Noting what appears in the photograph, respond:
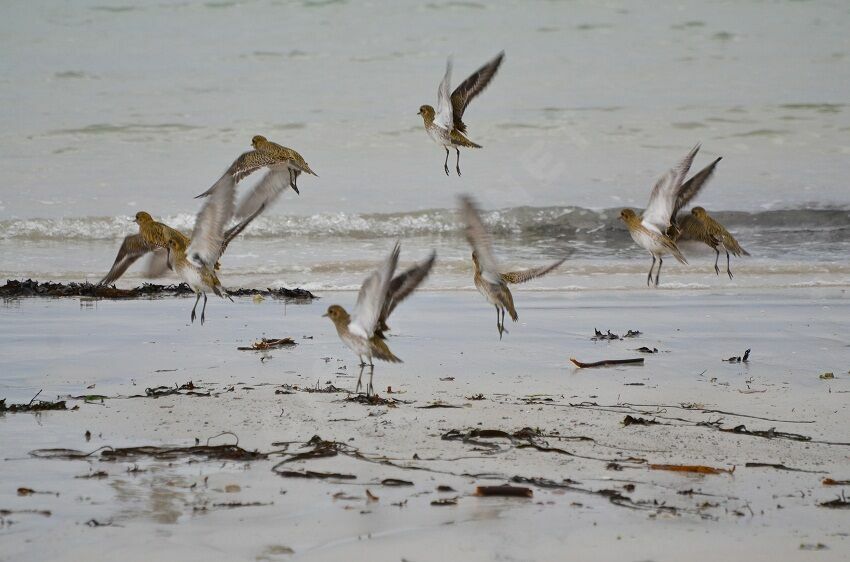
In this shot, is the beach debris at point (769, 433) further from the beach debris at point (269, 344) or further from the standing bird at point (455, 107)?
the standing bird at point (455, 107)

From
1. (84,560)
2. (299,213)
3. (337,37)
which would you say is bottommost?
(84,560)

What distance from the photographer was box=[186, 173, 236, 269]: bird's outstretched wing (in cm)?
684

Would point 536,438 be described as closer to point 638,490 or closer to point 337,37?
point 638,490

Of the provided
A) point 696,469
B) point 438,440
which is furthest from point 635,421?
point 438,440

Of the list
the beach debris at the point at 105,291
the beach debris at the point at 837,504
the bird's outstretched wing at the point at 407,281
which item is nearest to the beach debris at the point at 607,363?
the bird's outstretched wing at the point at 407,281

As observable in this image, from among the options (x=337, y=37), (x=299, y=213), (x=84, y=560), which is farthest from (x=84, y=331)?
(x=337, y=37)

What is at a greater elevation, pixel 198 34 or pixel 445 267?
pixel 198 34

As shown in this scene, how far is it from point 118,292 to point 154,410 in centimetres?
500

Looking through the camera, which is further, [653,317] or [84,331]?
[653,317]

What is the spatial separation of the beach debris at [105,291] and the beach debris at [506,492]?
20.5 ft

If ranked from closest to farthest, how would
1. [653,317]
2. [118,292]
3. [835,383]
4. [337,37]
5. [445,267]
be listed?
[835,383] → [653,317] → [118,292] → [445,267] → [337,37]

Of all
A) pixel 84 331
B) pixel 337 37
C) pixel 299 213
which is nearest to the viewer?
pixel 84 331

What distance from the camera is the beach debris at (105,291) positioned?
1035 cm

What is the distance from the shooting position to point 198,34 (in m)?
32.3
